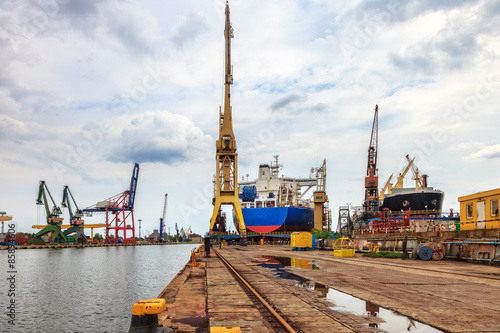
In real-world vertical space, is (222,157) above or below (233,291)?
above

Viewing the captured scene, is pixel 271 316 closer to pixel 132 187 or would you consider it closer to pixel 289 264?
pixel 289 264

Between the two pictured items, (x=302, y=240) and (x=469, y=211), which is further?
(x=302, y=240)

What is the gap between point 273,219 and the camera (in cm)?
8806

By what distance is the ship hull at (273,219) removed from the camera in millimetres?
87375

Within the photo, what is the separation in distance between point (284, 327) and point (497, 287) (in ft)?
30.2

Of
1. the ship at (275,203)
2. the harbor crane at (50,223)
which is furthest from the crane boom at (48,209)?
the ship at (275,203)

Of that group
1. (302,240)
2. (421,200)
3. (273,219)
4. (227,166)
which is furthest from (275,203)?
(302,240)

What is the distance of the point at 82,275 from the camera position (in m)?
36.4

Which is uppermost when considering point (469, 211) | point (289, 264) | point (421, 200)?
point (421, 200)

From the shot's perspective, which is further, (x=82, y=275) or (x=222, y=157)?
(x=222, y=157)

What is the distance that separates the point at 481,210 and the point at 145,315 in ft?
85.0

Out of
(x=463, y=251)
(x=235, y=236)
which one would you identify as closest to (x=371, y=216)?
(x=235, y=236)

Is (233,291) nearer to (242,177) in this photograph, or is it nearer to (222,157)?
(222,157)

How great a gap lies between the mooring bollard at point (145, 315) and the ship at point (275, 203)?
264 ft
